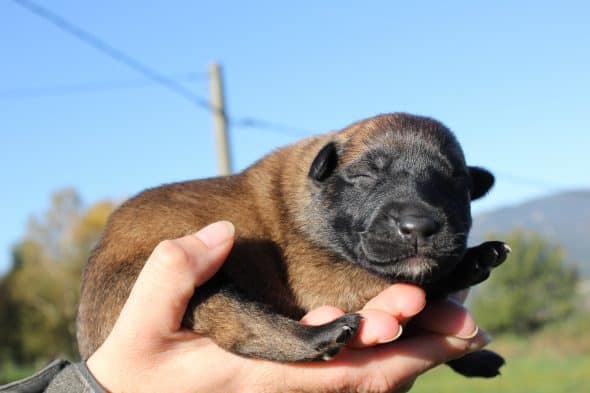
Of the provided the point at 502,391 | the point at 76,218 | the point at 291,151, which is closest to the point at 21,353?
the point at 76,218

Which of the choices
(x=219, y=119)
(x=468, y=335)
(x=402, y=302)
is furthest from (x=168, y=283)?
(x=219, y=119)

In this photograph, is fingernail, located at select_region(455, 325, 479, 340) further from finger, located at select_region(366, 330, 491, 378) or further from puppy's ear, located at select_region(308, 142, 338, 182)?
puppy's ear, located at select_region(308, 142, 338, 182)

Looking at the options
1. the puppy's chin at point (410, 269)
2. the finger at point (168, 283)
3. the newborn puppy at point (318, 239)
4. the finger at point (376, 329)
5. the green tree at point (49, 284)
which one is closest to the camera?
the finger at point (168, 283)

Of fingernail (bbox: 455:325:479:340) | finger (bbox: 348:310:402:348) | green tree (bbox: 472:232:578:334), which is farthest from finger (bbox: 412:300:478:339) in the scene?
green tree (bbox: 472:232:578:334)

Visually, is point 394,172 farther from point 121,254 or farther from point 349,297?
point 121,254

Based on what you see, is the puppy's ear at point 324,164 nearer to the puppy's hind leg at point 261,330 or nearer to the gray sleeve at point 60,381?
the puppy's hind leg at point 261,330

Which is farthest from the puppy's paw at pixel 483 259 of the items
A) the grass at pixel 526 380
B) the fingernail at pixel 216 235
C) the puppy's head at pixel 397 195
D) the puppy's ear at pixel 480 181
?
the grass at pixel 526 380

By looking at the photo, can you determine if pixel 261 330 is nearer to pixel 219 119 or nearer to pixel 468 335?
pixel 468 335
